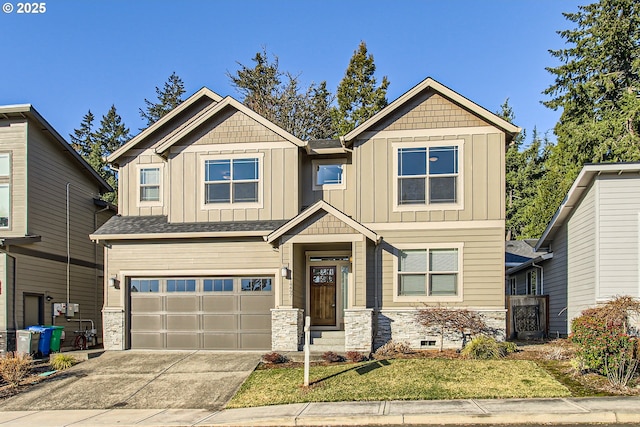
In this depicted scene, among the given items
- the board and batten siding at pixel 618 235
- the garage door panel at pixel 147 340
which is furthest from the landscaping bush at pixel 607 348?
the garage door panel at pixel 147 340

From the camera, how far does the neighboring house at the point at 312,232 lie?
16.2 meters

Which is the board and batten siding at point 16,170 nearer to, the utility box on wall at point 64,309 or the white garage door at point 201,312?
the utility box on wall at point 64,309

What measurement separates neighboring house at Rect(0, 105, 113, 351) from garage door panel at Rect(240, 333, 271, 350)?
6.59m

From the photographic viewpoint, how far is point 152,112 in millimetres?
54562

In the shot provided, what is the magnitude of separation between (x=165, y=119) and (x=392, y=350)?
1031cm

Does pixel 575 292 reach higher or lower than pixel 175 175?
lower

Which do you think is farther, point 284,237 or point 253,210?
point 253,210

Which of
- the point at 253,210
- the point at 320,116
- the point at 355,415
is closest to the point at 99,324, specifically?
the point at 253,210

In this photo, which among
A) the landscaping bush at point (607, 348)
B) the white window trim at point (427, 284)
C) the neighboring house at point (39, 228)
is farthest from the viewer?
the neighboring house at point (39, 228)

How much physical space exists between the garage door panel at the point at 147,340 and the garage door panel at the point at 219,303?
A: 167 centimetres

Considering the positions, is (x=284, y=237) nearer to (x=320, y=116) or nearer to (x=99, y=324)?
(x=99, y=324)

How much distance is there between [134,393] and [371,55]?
31175 millimetres

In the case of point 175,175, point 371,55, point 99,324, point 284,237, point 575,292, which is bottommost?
point 99,324

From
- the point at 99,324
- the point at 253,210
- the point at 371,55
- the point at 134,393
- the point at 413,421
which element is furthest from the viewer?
the point at 371,55
